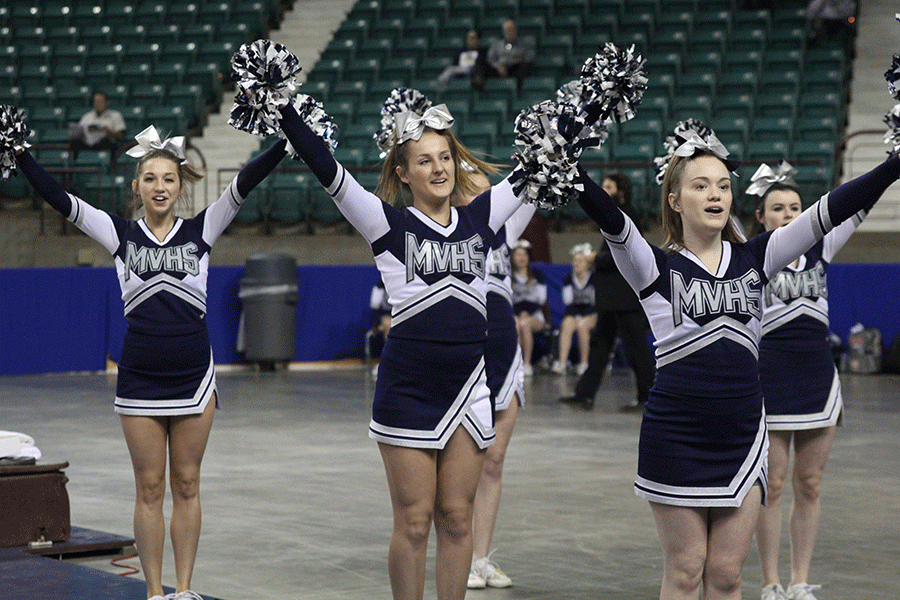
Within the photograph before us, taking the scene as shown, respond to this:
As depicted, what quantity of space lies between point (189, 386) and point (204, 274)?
0.43m

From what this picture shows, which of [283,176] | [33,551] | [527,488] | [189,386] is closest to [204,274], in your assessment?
[189,386]

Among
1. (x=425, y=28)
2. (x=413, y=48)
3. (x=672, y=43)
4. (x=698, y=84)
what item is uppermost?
(x=425, y=28)

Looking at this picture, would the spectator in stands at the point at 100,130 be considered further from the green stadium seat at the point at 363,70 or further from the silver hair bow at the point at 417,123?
the silver hair bow at the point at 417,123

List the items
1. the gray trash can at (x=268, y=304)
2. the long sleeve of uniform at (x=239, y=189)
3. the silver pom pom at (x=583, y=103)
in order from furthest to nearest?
the gray trash can at (x=268, y=304)
the long sleeve of uniform at (x=239, y=189)
the silver pom pom at (x=583, y=103)

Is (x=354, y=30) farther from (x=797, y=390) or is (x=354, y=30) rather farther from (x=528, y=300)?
(x=797, y=390)

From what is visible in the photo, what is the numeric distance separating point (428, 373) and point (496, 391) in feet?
4.53

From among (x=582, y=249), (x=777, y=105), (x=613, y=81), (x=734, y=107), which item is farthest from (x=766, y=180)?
(x=777, y=105)

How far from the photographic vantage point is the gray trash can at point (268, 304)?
14.2m

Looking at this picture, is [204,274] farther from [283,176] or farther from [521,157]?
[283,176]

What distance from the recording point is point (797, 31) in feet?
57.9

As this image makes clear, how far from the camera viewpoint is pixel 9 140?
467cm

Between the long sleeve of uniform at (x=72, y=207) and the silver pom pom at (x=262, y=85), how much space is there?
1265 millimetres

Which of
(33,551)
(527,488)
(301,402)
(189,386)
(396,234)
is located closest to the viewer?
(396,234)

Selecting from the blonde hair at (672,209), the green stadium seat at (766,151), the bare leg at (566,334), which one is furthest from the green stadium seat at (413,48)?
the blonde hair at (672,209)
